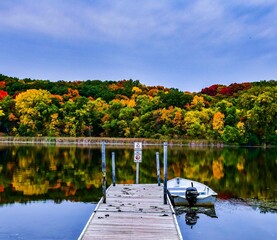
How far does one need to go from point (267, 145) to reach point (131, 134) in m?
21.4

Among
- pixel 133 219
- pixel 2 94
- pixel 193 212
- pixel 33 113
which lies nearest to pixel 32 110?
pixel 33 113

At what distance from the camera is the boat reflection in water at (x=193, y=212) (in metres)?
13.8

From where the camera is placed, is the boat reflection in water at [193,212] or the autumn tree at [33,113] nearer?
the boat reflection in water at [193,212]

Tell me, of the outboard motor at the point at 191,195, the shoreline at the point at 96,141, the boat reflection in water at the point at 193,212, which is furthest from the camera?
the shoreline at the point at 96,141

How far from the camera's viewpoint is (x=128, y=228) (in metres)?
10.2

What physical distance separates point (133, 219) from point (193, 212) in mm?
4279

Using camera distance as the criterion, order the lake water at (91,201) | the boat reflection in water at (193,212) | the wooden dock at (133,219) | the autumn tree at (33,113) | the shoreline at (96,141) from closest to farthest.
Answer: the wooden dock at (133,219), the lake water at (91,201), the boat reflection in water at (193,212), the shoreline at (96,141), the autumn tree at (33,113)

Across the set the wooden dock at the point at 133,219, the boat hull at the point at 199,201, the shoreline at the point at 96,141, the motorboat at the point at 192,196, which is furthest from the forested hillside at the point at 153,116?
the wooden dock at the point at 133,219

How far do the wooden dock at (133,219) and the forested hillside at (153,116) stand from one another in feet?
159

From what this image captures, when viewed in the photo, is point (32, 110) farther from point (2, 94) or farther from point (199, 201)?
point (199, 201)

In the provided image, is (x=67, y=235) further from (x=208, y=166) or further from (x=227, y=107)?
(x=227, y=107)

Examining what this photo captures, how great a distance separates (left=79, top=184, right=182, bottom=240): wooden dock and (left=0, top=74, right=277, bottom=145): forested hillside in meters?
48.6

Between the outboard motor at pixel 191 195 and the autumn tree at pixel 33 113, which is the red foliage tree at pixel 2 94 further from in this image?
the outboard motor at pixel 191 195

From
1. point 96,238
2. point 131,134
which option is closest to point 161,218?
point 96,238
